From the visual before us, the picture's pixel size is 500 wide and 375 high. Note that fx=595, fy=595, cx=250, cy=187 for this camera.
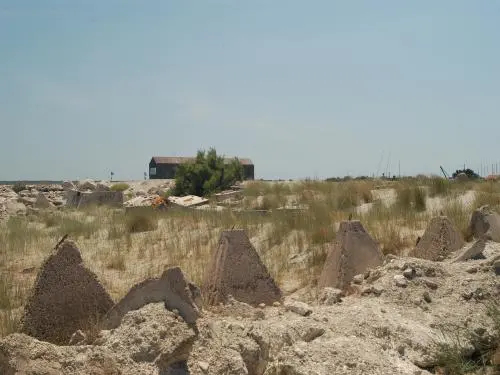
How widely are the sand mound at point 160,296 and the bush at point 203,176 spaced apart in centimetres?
1621

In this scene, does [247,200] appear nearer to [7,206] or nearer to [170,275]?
[7,206]

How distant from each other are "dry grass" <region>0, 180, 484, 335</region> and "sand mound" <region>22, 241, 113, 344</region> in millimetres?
392

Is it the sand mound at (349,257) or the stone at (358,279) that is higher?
the sand mound at (349,257)

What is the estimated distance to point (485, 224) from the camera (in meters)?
7.00

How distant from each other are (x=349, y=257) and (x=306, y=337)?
5.99 feet

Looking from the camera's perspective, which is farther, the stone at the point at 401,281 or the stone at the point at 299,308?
the stone at the point at 401,281

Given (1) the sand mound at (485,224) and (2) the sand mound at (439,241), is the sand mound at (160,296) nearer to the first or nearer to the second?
(2) the sand mound at (439,241)

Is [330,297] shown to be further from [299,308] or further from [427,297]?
[427,297]

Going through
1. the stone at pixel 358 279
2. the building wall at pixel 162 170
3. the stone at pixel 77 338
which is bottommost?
the stone at pixel 77 338

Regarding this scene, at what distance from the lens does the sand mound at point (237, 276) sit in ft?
16.6

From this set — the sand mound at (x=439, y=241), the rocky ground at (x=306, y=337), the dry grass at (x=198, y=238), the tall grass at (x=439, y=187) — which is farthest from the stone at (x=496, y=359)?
the tall grass at (x=439, y=187)

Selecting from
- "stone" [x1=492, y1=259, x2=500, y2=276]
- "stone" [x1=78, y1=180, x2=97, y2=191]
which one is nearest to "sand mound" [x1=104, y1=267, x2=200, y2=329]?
"stone" [x1=492, y1=259, x2=500, y2=276]

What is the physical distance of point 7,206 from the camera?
1988cm

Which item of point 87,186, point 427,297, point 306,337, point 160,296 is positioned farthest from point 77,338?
point 87,186
